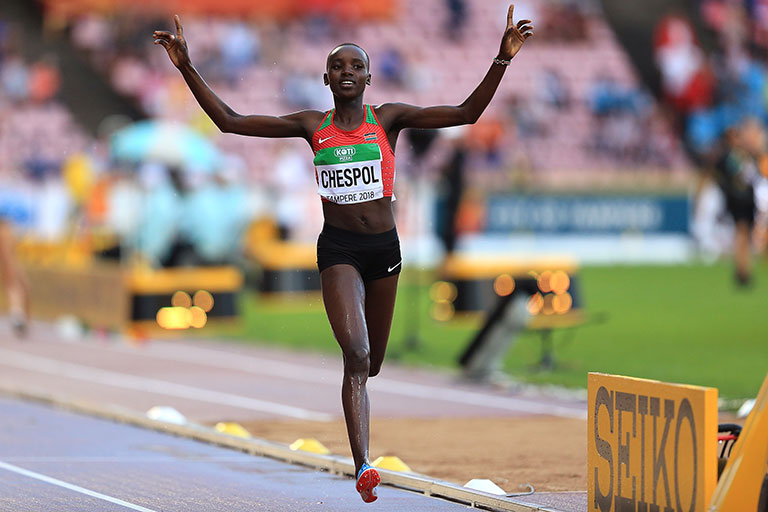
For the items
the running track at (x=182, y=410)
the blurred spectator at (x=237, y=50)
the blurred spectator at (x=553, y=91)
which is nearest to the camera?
the running track at (x=182, y=410)

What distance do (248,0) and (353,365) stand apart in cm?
3343

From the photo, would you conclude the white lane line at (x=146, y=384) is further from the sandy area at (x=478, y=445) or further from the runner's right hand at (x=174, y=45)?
the runner's right hand at (x=174, y=45)

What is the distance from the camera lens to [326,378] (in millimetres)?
15031

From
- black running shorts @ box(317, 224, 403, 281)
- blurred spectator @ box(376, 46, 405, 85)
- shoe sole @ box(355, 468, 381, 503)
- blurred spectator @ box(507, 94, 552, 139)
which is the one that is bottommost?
shoe sole @ box(355, 468, 381, 503)

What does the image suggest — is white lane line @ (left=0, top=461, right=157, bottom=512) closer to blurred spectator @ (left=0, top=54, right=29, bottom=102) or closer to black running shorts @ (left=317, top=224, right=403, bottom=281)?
black running shorts @ (left=317, top=224, right=403, bottom=281)

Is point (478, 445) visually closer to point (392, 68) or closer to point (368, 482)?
point (368, 482)

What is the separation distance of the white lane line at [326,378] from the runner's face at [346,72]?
519 centimetres

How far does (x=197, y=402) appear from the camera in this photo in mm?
13164

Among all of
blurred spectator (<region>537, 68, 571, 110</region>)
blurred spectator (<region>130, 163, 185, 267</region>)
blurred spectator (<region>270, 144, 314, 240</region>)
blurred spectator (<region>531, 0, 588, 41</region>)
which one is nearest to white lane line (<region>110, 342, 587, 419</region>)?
blurred spectator (<region>130, 163, 185, 267</region>)

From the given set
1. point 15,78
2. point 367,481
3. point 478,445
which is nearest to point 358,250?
point 367,481

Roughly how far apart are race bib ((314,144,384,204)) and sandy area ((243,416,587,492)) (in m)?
2.04

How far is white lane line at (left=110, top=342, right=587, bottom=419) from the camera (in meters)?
12.6

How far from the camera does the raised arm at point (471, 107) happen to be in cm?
732

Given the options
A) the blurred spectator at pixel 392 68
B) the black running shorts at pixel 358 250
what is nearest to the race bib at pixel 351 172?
the black running shorts at pixel 358 250
